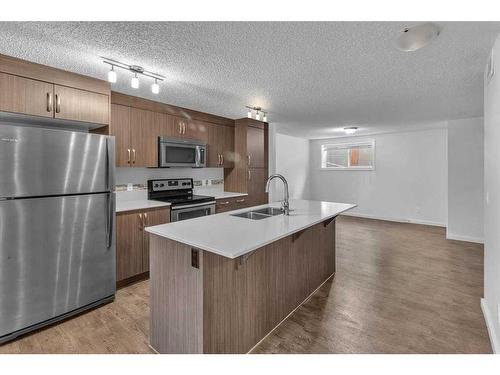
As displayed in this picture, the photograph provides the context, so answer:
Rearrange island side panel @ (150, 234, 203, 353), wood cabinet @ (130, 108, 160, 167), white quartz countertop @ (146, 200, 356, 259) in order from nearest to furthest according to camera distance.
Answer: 1. white quartz countertop @ (146, 200, 356, 259)
2. island side panel @ (150, 234, 203, 353)
3. wood cabinet @ (130, 108, 160, 167)

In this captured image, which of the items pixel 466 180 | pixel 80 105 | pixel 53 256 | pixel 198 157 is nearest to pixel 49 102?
pixel 80 105

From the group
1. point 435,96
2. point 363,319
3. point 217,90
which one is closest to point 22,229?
point 217,90

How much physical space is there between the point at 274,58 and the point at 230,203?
2.56m

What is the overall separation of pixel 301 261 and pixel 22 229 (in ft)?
7.74

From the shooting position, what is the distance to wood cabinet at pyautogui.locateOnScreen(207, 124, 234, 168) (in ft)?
14.1

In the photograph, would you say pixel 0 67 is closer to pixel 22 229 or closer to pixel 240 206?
pixel 22 229

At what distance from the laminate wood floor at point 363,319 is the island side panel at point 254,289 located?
16 cm

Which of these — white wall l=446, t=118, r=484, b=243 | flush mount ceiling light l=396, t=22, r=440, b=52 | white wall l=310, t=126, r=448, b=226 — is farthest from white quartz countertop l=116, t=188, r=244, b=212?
white wall l=310, t=126, r=448, b=226

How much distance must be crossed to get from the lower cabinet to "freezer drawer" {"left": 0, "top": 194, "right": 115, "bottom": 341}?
27 cm

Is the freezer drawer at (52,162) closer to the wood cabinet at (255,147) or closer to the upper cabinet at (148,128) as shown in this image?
the upper cabinet at (148,128)

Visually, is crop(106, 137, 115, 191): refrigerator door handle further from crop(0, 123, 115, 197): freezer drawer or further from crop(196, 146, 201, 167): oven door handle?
crop(196, 146, 201, 167): oven door handle

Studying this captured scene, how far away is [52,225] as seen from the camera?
2.08 m

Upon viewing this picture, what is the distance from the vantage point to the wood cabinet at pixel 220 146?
4.30 meters
